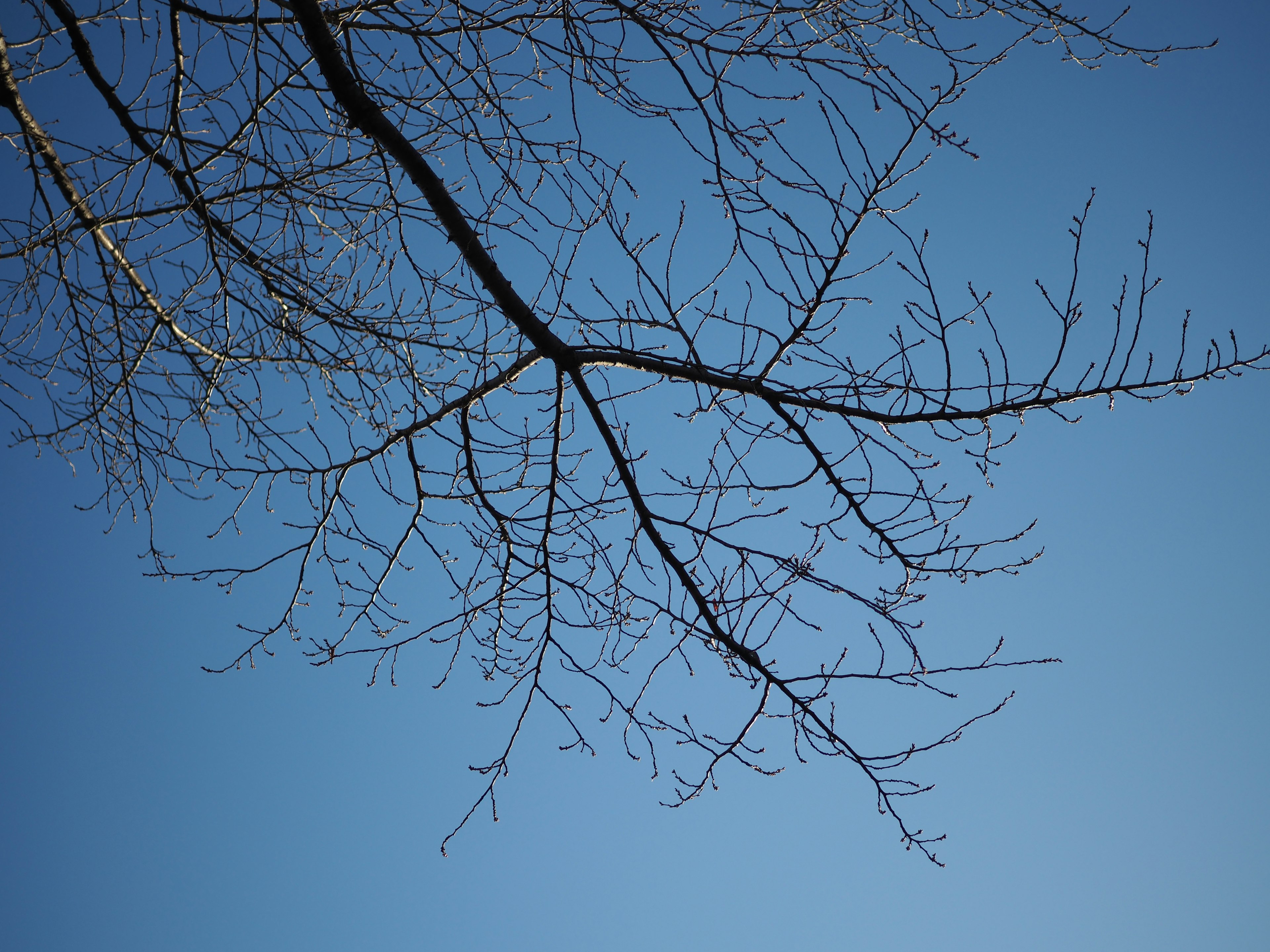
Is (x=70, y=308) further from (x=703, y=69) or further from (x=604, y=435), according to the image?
(x=703, y=69)

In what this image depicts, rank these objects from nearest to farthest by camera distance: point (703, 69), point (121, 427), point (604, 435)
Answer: point (703, 69) < point (604, 435) < point (121, 427)

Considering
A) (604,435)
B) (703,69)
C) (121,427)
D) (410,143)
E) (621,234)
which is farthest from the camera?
(121,427)

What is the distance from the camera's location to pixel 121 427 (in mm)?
3158

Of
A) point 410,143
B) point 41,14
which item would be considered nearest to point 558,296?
point 410,143

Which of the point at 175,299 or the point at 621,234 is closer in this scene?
the point at 621,234

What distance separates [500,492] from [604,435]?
1.56ft

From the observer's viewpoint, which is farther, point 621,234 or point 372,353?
point 372,353

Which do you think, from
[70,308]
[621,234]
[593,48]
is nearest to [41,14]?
[70,308]

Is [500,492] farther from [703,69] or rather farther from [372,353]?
[703,69]

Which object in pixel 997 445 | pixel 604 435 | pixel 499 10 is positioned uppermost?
pixel 499 10

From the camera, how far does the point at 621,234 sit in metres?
2.29

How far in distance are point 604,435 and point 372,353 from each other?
1.18 m

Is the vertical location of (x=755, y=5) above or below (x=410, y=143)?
above

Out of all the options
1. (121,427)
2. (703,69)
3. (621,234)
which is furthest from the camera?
(121,427)
